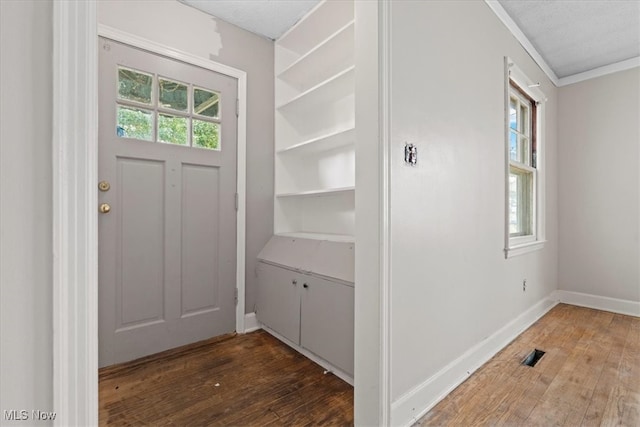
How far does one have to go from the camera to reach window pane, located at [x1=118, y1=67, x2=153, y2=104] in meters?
1.93

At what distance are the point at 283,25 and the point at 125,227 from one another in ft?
6.24

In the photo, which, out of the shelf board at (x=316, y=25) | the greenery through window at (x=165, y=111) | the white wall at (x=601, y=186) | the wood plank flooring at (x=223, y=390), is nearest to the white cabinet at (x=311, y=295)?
the wood plank flooring at (x=223, y=390)

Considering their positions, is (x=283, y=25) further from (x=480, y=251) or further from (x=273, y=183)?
(x=480, y=251)

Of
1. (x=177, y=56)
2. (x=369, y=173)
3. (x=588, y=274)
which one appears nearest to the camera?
(x=369, y=173)

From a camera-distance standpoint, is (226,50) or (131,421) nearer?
(131,421)

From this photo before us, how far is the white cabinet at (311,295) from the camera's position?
1725 mm

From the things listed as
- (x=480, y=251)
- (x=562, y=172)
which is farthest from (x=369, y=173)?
(x=562, y=172)

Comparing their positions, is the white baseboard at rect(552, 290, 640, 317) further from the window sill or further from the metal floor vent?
the metal floor vent

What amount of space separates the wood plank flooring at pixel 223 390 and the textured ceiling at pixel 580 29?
9.27 ft

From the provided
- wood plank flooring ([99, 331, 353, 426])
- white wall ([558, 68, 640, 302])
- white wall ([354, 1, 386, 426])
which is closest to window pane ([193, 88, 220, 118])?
white wall ([354, 1, 386, 426])

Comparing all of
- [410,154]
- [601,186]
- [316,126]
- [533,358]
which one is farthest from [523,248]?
[316,126]

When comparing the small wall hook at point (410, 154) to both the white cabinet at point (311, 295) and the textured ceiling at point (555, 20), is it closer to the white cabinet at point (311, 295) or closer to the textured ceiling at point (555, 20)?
the white cabinet at point (311, 295)

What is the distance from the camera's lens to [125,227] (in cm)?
194

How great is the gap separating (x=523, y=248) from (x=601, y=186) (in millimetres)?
1478
